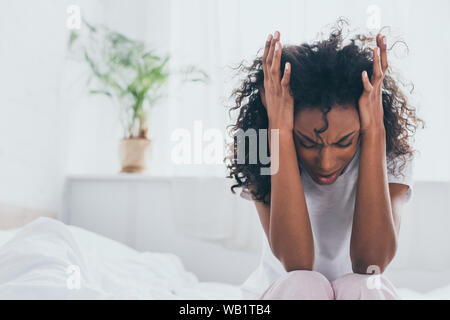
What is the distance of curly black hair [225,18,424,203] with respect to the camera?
2.73 feet

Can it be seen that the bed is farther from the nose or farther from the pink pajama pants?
the nose

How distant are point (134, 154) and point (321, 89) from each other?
A: 1087 mm

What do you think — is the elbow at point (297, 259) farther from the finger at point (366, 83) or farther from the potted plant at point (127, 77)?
the potted plant at point (127, 77)

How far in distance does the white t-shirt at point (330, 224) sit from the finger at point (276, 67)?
21 cm

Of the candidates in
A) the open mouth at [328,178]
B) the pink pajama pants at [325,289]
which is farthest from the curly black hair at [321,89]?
the pink pajama pants at [325,289]

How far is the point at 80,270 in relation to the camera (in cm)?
88

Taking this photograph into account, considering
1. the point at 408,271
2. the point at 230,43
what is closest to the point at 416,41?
the point at 230,43

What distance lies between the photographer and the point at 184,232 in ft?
5.56

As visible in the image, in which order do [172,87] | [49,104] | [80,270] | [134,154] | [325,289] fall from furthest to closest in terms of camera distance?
[172,87], [134,154], [49,104], [80,270], [325,289]

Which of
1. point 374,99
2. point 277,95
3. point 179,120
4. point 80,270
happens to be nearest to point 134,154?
point 179,120

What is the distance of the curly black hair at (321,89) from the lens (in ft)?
2.73

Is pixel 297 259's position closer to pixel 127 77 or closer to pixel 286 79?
pixel 286 79

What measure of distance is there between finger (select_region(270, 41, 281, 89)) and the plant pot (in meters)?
1.04
